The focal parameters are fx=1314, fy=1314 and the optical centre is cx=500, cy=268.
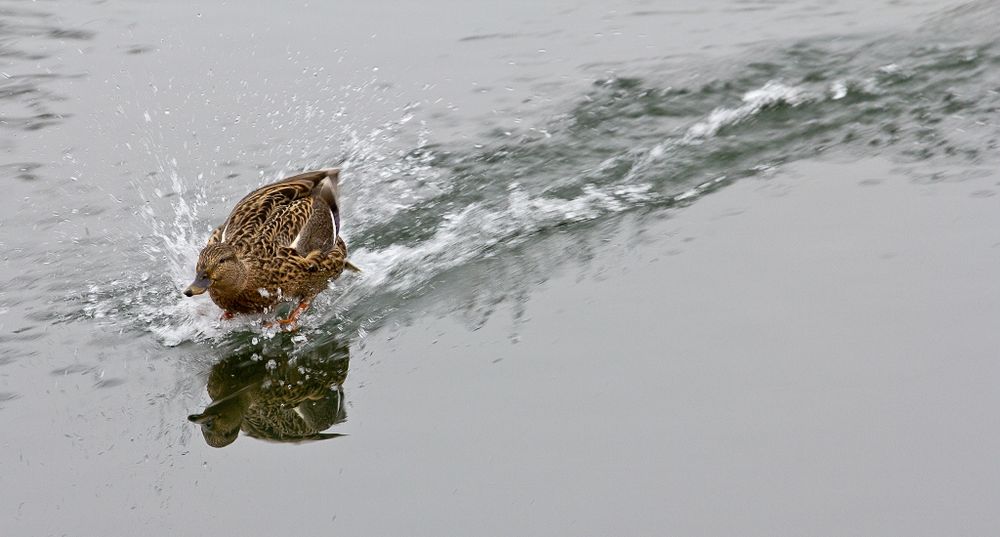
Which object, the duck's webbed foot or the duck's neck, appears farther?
the duck's webbed foot

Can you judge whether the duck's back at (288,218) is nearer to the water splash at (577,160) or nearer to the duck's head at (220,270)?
the duck's head at (220,270)

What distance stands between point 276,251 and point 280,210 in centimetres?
40

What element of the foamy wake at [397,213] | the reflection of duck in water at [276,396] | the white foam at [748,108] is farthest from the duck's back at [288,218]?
the white foam at [748,108]

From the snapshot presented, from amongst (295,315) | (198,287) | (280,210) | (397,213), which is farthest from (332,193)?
(198,287)

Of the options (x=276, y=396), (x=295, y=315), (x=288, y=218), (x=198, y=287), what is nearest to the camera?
(x=276, y=396)

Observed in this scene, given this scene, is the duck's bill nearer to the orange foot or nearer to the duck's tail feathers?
the orange foot

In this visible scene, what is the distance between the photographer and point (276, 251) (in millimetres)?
7301

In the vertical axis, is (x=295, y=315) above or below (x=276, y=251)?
below

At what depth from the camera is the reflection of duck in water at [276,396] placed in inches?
241

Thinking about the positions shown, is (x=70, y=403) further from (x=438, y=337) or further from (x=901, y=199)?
(x=901, y=199)

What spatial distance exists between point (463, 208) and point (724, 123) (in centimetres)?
210

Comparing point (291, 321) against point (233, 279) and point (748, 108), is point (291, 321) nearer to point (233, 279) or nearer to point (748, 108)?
point (233, 279)

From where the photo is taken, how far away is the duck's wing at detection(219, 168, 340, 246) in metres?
7.36

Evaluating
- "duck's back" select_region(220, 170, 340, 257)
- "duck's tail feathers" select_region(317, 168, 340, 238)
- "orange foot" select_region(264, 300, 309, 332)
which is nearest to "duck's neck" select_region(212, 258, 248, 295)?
"duck's back" select_region(220, 170, 340, 257)
